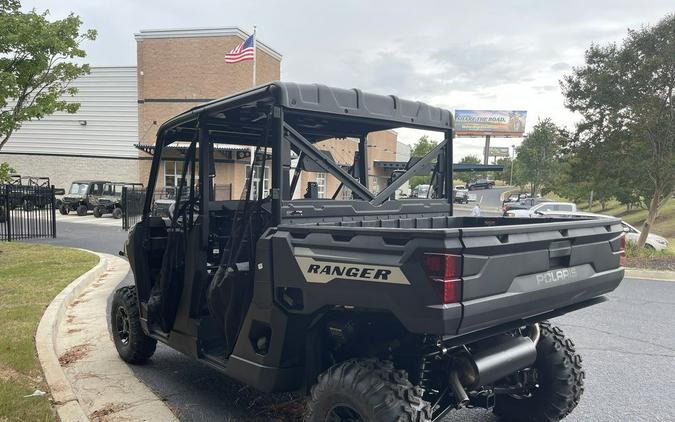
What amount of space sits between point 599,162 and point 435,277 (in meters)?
13.8

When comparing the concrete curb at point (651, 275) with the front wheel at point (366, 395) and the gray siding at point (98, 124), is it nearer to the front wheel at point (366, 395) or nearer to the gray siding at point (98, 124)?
the front wheel at point (366, 395)

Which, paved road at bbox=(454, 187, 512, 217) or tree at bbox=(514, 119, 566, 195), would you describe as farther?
tree at bbox=(514, 119, 566, 195)

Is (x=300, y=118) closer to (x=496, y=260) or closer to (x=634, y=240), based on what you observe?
(x=496, y=260)

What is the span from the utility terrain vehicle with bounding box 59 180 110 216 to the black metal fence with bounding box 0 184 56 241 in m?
8.55

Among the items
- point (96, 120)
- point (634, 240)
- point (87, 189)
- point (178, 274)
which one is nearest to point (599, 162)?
point (634, 240)

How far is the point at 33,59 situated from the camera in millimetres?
9641

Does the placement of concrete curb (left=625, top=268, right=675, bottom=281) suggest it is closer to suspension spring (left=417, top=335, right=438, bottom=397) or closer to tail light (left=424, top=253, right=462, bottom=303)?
suspension spring (left=417, top=335, right=438, bottom=397)

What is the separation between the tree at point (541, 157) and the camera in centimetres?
4275

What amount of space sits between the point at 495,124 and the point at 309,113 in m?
90.4

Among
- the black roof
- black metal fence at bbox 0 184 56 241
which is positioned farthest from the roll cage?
black metal fence at bbox 0 184 56 241

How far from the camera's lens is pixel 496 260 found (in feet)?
8.05

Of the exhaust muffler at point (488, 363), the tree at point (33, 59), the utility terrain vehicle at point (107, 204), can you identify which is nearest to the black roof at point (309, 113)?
the exhaust muffler at point (488, 363)

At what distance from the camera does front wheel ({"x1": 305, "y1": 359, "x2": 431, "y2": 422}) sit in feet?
8.36

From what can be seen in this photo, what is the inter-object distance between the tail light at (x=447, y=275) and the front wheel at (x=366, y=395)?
63 centimetres
